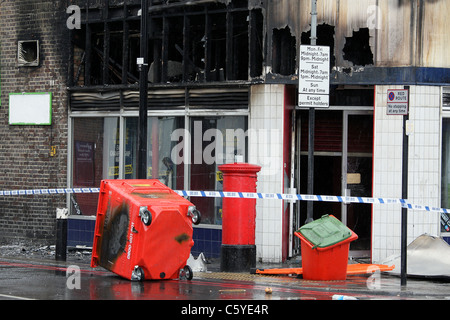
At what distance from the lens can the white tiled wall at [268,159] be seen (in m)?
15.9

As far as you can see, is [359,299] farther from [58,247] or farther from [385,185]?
[58,247]

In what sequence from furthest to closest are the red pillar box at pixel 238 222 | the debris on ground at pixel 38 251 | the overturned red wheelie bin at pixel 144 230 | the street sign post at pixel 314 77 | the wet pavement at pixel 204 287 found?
the debris on ground at pixel 38 251, the red pillar box at pixel 238 222, the street sign post at pixel 314 77, the overturned red wheelie bin at pixel 144 230, the wet pavement at pixel 204 287

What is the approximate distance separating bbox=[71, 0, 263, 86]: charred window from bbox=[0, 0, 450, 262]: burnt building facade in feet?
0.10

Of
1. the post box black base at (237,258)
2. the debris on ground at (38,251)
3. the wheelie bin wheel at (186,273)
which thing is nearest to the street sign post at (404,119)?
the post box black base at (237,258)

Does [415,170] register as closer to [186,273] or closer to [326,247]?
[326,247]

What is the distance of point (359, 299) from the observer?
10359mm

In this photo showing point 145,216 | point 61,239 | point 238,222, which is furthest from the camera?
point 61,239

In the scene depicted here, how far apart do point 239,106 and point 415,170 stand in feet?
12.3

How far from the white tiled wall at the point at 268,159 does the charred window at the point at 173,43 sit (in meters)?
0.66

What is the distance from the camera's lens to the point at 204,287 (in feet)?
37.3

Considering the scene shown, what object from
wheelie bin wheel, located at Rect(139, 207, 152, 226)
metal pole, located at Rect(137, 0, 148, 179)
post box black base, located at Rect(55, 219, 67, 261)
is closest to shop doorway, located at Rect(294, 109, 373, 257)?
metal pole, located at Rect(137, 0, 148, 179)

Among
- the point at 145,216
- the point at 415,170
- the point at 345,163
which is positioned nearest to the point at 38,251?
the point at 345,163

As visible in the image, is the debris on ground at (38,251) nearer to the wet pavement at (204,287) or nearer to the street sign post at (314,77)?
the wet pavement at (204,287)
